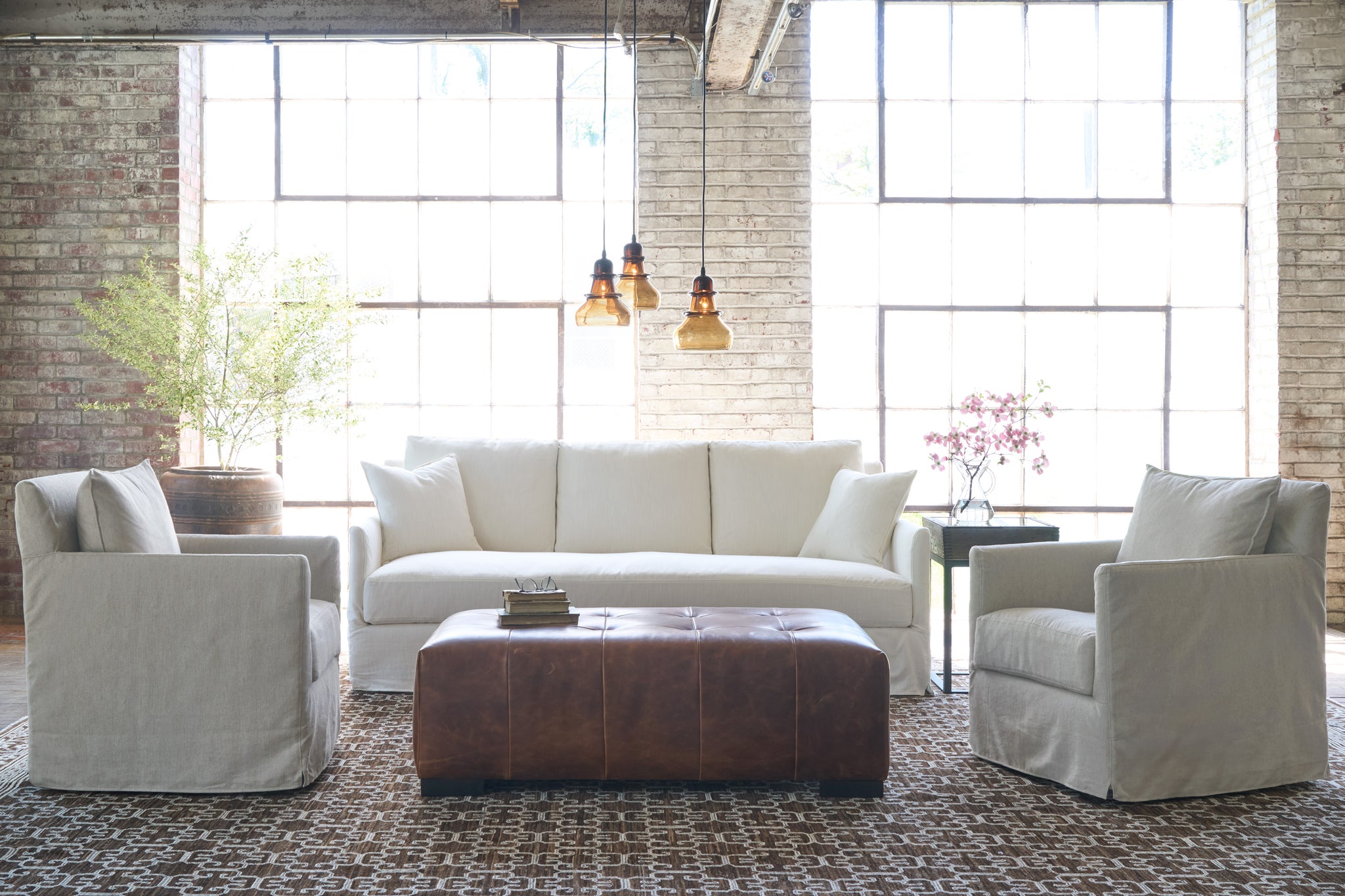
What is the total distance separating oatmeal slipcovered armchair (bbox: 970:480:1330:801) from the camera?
2.74 meters

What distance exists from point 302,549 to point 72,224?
3.25m

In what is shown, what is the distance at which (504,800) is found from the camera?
2783 millimetres

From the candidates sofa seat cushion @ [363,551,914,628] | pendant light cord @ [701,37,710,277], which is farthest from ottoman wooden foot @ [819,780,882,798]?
pendant light cord @ [701,37,710,277]

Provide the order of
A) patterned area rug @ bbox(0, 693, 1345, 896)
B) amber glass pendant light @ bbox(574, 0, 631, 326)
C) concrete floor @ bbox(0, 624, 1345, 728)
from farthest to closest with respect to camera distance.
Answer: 1. concrete floor @ bbox(0, 624, 1345, 728)
2. amber glass pendant light @ bbox(574, 0, 631, 326)
3. patterned area rug @ bbox(0, 693, 1345, 896)

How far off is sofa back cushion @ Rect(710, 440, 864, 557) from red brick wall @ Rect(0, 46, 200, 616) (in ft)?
10.1

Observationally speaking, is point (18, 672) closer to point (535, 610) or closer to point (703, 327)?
point (535, 610)

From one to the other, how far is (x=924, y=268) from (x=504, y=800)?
400cm

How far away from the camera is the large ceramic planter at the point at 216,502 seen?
452 cm

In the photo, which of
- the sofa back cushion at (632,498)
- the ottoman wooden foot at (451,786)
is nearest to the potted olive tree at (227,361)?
the sofa back cushion at (632,498)

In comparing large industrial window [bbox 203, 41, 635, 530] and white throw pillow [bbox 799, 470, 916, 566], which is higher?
large industrial window [bbox 203, 41, 635, 530]

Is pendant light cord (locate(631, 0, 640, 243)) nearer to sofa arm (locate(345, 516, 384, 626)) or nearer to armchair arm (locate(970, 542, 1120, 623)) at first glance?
sofa arm (locate(345, 516, 384, 626))

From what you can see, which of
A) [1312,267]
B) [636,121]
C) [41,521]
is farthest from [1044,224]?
[41,521]

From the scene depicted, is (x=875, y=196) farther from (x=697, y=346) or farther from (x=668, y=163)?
(x=697, y=346)

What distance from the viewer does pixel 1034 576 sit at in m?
3.26
